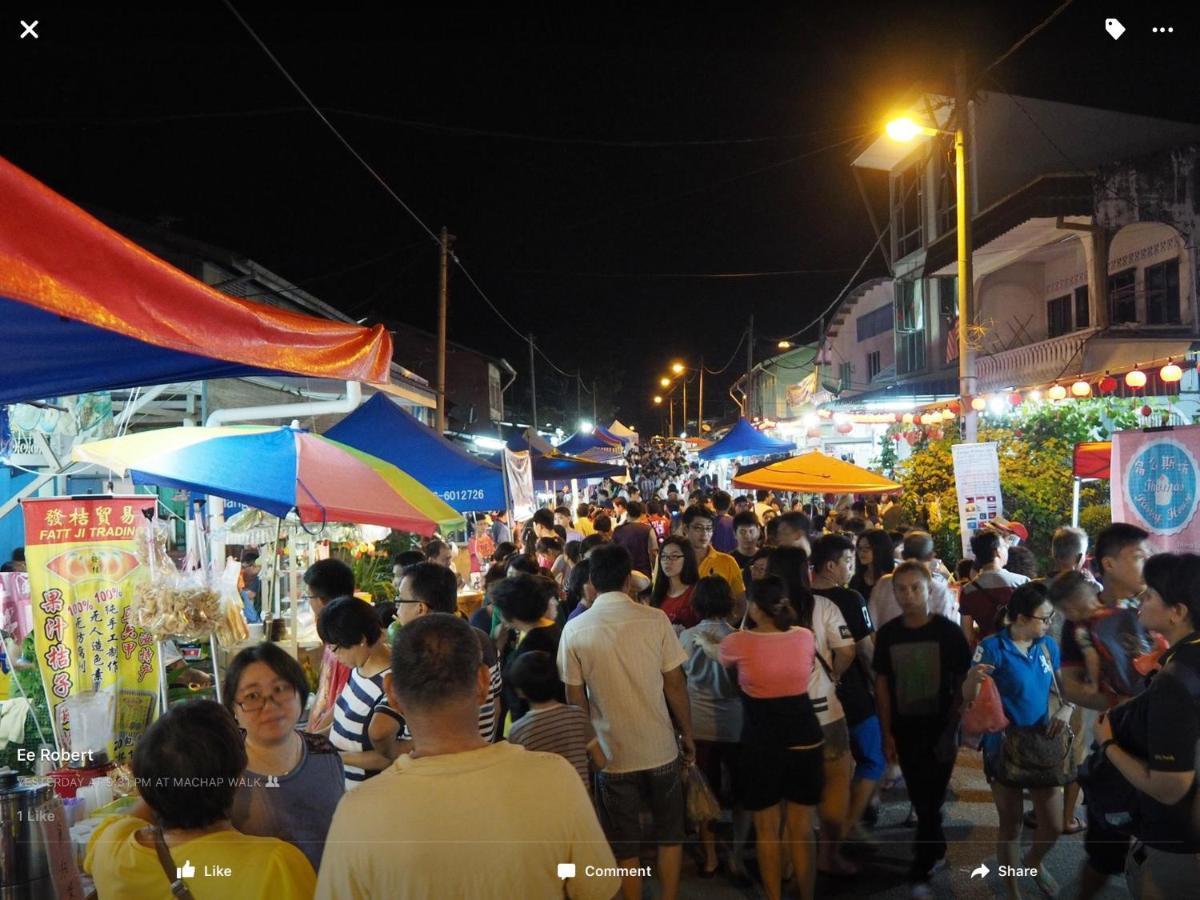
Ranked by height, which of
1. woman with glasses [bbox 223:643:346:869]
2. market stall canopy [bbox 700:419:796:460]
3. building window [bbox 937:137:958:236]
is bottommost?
woman with glasses [bbox 223:643:346:869]

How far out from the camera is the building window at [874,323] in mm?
30062

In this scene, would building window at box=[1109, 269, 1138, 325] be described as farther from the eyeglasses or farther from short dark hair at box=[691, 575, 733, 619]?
the eyeglasses

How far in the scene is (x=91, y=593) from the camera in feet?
14.2

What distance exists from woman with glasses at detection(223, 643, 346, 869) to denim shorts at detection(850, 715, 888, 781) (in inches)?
133

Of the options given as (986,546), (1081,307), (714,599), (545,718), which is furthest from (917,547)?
(1081,307)

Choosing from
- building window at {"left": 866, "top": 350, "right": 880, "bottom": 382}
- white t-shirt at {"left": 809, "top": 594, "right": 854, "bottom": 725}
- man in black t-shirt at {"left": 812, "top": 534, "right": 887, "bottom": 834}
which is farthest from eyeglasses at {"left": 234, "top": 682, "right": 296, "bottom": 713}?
building window at {"left": 866, "top": 350, "right": 880, "bottom": 382}

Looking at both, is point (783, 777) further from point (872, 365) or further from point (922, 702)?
point (872, 365)

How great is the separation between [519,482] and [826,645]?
5.48 metres

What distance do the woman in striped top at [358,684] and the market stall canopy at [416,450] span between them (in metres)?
4.29

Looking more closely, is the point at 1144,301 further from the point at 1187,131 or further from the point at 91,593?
the point at 91,593

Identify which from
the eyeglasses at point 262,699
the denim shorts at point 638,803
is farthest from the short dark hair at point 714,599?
the eyeglasses at point 262,699

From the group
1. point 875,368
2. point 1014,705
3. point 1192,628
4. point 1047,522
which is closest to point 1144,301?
point 1047,522

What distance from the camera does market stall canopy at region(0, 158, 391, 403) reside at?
2.01m

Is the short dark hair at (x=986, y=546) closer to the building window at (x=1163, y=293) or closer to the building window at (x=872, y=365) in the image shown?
the building window at (x=1163, y=293)
